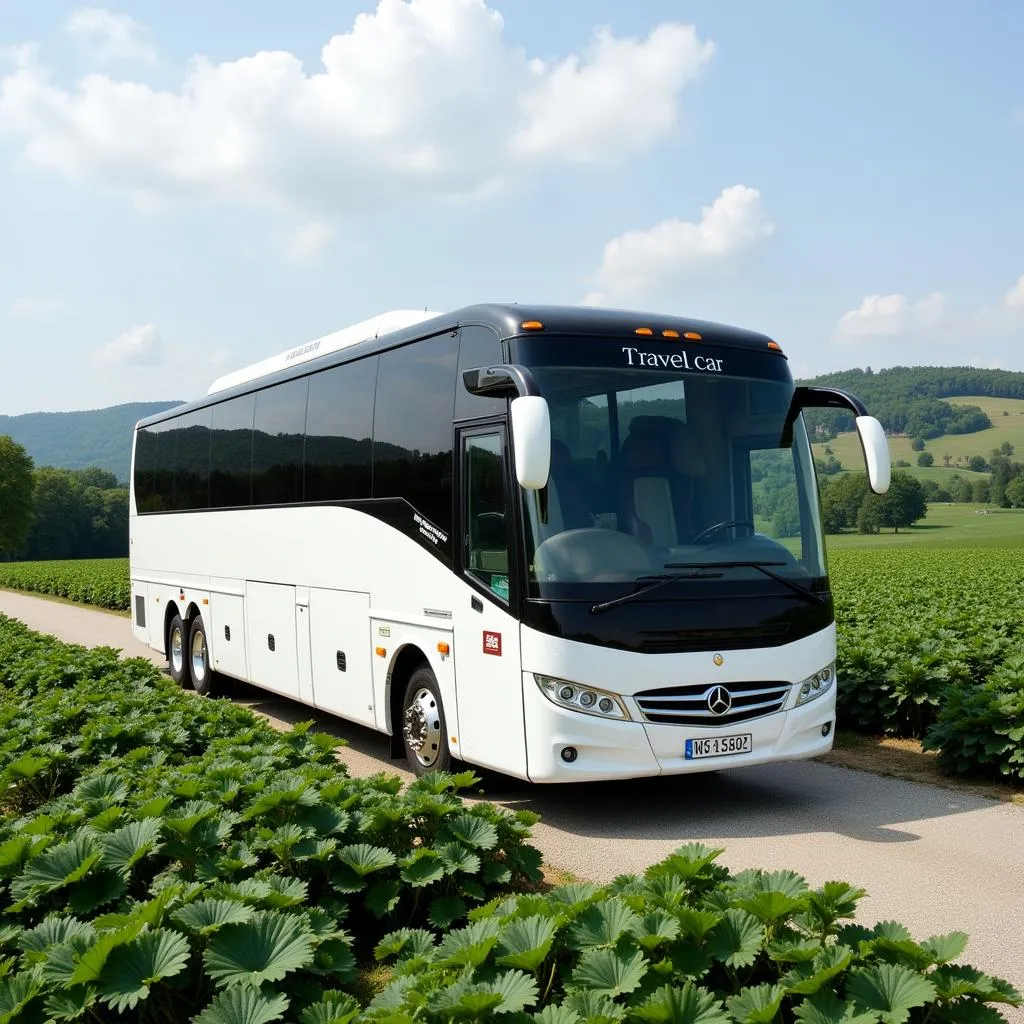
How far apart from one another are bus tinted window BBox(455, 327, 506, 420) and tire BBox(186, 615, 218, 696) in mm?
6813

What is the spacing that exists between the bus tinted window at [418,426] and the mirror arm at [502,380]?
74 cm

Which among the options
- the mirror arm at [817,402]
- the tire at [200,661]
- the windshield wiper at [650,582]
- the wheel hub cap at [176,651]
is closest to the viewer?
the windshield wiper at [650,582]

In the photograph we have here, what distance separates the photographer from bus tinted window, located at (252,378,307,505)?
11.2 m

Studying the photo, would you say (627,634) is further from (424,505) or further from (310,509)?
(310,509)

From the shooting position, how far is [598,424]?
742 cm

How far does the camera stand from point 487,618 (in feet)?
24.7

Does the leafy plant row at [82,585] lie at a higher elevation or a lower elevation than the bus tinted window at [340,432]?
lower

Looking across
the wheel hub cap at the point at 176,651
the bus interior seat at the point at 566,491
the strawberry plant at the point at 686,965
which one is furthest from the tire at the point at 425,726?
the wheel hub cap at the point at 176,651

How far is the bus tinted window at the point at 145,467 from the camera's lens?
54.3ft

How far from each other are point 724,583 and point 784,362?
1.96 metres

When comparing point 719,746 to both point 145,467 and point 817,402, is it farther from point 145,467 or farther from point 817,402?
point 145,467

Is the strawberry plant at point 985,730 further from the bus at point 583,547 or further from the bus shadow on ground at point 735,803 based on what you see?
the bus at point 583,547

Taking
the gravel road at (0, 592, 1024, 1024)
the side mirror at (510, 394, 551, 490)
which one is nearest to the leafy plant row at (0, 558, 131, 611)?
the gravel road at (0, 592, 1024, 1024)

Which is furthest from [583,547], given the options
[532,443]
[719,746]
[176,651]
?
[176,651]
